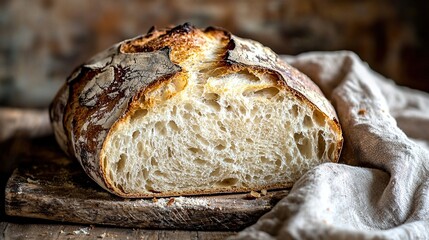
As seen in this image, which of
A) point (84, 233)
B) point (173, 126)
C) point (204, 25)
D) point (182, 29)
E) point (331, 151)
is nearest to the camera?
point (84, 233)

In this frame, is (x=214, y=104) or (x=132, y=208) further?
(x=214, y=104)

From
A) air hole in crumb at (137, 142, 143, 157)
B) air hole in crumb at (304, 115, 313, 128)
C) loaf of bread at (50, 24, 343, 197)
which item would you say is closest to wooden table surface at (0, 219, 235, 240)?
loaf of bread at (50, 24, 343, 197)

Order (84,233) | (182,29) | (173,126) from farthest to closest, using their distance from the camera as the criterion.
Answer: (182,29)
(173,126)
(84,233)

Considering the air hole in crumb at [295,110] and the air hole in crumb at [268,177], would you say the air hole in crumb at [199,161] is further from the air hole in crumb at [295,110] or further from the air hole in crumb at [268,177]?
the air hole in crumb at [295,110]

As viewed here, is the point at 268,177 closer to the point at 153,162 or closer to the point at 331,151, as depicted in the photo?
the point at 331,151

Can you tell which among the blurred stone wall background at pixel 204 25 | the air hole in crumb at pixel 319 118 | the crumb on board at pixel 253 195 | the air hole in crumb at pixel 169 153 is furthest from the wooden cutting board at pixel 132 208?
the blurred stone wall background at pixel 204 25

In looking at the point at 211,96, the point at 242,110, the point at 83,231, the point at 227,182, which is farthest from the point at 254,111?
the point at 83,231

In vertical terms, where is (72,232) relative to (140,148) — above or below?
below
